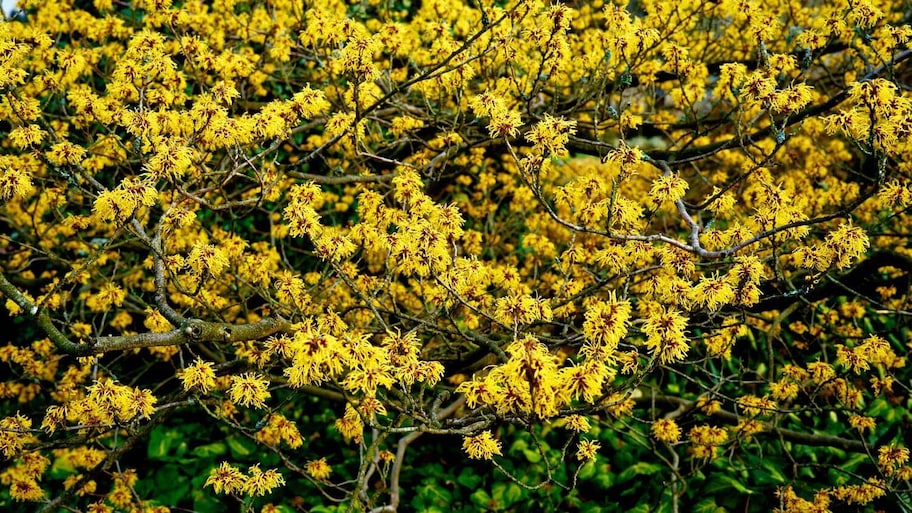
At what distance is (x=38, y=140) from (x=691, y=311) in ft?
12.4

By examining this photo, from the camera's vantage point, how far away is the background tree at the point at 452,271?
3924 millimetres

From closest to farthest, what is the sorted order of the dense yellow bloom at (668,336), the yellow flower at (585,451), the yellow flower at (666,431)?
the dense yellow bloom at (668,336) → the yellow flower at (585,451) → the yellow flower at (666,431)

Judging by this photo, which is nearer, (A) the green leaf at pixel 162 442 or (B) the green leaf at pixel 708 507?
(B) the green leaf at pixel 708 507

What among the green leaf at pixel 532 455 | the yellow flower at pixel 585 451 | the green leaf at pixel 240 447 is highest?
the yellow flower at pixel 585 451

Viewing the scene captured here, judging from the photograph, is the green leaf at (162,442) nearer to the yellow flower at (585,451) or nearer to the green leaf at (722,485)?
the yellow flower at (585,451)

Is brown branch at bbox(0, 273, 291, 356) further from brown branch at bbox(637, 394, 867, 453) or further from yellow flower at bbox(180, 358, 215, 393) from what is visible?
brown branch at bbox(637, 394, 867, 453)

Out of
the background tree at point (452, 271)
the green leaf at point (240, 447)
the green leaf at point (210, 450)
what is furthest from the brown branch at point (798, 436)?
the green leaf at point (210, 450)

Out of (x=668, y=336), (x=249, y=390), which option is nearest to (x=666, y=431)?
(x=668, y=336)

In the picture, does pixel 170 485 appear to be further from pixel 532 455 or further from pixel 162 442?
pixel 532 455

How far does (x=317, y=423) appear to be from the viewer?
7.63m

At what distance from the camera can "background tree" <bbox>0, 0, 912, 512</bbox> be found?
3924 mm

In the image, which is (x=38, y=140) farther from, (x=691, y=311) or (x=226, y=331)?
(x=691, y=311)

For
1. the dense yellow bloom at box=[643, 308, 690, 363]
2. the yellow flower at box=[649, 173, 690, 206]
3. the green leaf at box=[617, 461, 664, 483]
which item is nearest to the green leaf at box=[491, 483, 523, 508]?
the green leaf at box=[617, 461, 664, 483]

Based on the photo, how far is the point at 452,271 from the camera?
4145 mm
